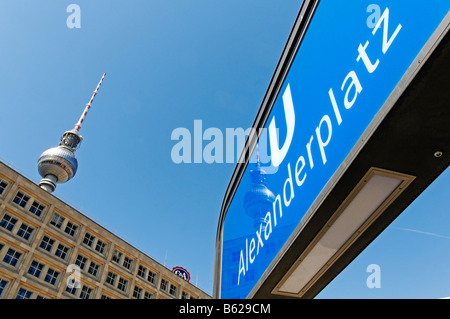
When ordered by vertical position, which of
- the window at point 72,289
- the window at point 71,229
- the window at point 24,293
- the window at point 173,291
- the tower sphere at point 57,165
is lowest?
the window at point 24,293

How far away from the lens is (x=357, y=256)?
106 inches

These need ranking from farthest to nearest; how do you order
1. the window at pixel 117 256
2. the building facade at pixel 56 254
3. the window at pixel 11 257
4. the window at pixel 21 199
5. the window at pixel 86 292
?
the window at pixel 117 256, the window at pixel 86 292, the window at pixel 21 199, the building facade at pixel 56 254, the window at pixel 11 257

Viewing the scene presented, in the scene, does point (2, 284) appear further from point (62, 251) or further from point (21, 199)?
point (21, 199)

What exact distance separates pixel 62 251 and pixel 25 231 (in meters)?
5.26

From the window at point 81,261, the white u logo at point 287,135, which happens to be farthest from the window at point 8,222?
the white u logo at point 287,135

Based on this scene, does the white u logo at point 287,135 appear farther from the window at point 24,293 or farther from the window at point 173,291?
the window at point 173,291

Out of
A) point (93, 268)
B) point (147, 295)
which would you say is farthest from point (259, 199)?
point (147, 295)

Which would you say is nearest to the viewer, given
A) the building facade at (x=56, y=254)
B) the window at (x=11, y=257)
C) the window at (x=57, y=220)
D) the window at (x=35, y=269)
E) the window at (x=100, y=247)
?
the window at (x=11, y=257)

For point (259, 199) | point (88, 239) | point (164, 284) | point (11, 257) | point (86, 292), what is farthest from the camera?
point (164, 284)

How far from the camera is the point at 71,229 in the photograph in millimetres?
45719

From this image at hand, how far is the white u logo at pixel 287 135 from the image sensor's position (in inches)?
102

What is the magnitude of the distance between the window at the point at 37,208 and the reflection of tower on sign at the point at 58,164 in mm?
36587

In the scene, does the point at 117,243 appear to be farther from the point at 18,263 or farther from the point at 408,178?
the point at 408,178

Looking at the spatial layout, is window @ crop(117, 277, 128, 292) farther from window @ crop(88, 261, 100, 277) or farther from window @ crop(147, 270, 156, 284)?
window @ crop(147, 270, 156, 284)
